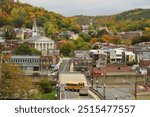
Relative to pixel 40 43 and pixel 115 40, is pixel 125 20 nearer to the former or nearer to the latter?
pixel 115 40

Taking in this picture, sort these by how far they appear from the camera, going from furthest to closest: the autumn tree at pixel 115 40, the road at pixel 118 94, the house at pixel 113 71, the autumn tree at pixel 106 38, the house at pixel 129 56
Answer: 1. the autumn tree at pixel 115 40
2. the autumn tree at pixel 106 38
3. the house at pixel 129 56
4. the house at pixel 113 71
5. the road at pixel 118 94

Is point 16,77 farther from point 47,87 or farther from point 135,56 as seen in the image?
point 135,56

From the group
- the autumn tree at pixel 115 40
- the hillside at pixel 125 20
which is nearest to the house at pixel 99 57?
the autumn tree at pixel 115 40

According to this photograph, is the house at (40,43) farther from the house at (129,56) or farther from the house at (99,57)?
the house at (129,56)

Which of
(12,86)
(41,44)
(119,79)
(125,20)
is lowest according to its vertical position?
(119,79)

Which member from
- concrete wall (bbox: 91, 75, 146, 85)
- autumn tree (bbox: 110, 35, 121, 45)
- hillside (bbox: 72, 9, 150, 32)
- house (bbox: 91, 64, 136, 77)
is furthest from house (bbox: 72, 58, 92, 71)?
hillside (bbox: 72, 9, 150, 32)

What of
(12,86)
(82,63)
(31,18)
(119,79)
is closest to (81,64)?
(82,63)

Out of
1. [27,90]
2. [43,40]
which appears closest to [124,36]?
[43,40]
